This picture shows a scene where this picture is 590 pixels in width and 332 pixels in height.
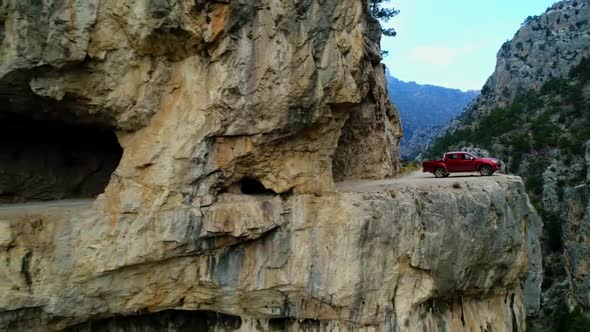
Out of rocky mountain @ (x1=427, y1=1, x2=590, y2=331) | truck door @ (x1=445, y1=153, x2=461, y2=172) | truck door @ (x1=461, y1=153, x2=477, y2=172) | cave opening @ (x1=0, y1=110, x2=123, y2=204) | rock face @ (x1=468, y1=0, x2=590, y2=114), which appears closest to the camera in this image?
cave opening @ (x1=0, y1=110, x2=123, y2=204)

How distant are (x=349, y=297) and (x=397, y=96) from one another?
19827 cm

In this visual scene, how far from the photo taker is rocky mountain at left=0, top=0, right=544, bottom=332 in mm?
9043

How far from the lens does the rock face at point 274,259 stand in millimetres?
9070

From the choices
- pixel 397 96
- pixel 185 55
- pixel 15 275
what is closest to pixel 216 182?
pixel 185 55

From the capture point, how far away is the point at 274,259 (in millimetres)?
10406

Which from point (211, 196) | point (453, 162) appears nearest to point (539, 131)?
point (453, 162)

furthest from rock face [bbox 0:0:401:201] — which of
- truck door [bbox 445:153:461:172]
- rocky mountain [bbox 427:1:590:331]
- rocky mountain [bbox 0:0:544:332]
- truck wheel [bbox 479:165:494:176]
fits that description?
rocky mountain [bbox 427:1:590:331]

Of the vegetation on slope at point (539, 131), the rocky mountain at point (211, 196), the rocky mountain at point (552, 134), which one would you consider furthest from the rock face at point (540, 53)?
the rocky mountain at point (211, 196)

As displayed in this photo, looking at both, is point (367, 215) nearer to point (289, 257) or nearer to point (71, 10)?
point (289, 257)

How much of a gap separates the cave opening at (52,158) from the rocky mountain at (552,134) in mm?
34611

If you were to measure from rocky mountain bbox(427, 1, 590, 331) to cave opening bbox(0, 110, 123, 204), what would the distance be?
34.6 m

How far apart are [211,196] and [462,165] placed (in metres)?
10.5

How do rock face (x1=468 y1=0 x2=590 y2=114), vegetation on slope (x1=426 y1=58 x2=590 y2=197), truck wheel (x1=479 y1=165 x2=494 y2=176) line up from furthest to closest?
1. rock face (x1=468 y1=0 x2=590 y2=114)
2. vegetation on slope (x1=426 y1=58 x2=590 y2=197)
3. truck wheel (x1=479 y1=165 x2=494 y2=176)

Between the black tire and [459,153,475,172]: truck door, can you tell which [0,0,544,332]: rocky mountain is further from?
the black tire
